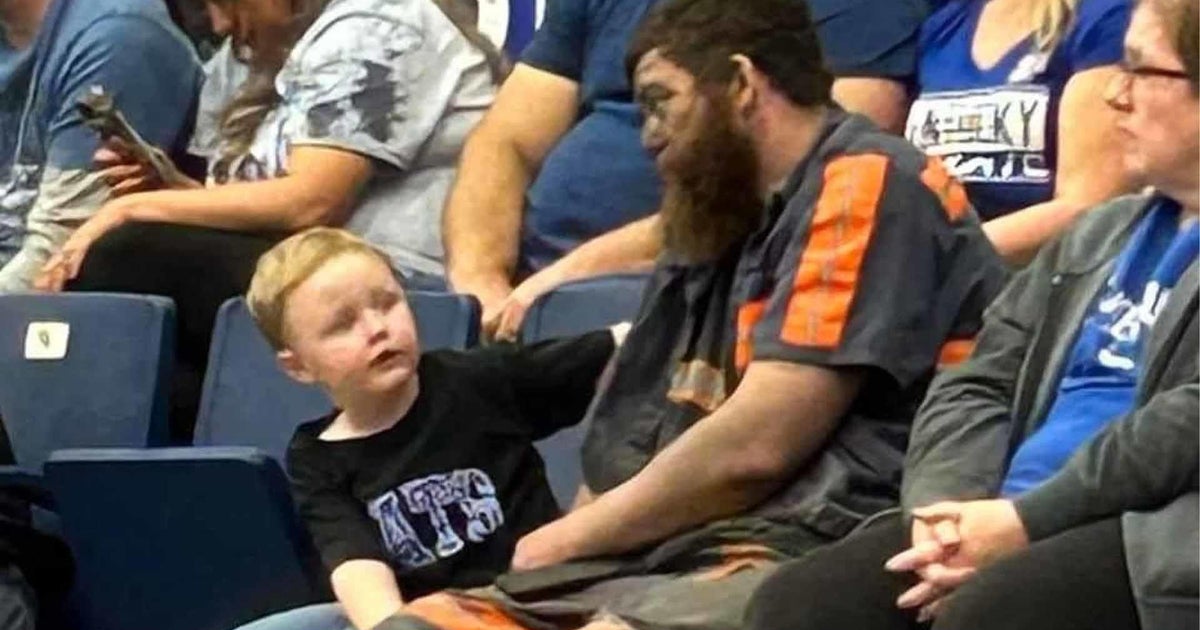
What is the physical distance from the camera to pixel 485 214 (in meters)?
3.23

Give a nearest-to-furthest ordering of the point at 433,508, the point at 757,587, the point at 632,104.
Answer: the point at 757,587 → the point at 433,508 → the point at 632,104

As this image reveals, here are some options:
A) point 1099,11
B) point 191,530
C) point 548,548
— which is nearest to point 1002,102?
point 1099,11

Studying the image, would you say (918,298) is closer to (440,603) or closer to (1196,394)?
(1196,394)

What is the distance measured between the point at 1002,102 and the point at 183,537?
1096 millimetres

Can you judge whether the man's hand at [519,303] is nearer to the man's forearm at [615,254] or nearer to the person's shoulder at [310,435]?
the man's forearm at [615,254]

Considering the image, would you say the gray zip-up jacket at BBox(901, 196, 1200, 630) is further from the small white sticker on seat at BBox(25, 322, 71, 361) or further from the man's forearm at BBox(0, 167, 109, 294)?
the man's forearm at BBox(0, 167, 109, 294)

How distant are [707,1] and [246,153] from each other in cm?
124

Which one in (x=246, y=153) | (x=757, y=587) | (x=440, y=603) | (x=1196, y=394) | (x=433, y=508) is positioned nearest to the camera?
(x=1196, y=394)

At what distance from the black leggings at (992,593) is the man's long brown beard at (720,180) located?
0.44 metres

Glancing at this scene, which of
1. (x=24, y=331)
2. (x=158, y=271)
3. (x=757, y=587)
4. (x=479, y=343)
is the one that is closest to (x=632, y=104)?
(x=479, y=343)

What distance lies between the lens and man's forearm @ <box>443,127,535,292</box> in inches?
126

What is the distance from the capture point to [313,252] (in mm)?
2561

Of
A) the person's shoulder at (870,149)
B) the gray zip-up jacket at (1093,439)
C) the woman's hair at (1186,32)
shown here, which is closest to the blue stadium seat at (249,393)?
the person's shoulder at (870,149)

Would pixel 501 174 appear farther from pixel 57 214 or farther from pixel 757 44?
pixel 757 44
